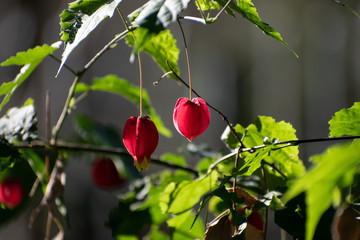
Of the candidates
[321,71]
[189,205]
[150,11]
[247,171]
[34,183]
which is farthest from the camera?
[321,71]

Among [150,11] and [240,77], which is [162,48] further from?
[240,77]

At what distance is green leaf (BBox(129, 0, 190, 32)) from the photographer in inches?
17.4

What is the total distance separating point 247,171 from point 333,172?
0.26m

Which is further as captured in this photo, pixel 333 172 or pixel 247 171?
pixel 247 171

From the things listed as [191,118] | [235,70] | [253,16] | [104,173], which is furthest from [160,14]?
[235,70]

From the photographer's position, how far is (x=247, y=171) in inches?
23.1

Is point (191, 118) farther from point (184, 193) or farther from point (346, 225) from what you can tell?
point (346, 225)

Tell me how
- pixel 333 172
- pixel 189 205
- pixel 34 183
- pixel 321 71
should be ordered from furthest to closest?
pixel 321 71, pixel 34 183, pixel 189 205, pixel 333 172

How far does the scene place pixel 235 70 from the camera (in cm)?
449

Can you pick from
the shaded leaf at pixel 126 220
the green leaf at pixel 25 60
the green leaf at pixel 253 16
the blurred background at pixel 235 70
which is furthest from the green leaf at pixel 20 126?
the blurred background at pixel 235 70

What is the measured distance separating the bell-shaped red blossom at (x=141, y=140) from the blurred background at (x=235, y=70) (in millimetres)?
3503

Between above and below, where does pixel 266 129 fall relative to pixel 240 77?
above

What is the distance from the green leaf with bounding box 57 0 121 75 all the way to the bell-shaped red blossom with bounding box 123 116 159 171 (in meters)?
0.17

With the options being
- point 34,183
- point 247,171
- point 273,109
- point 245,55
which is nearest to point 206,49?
point 245,55
